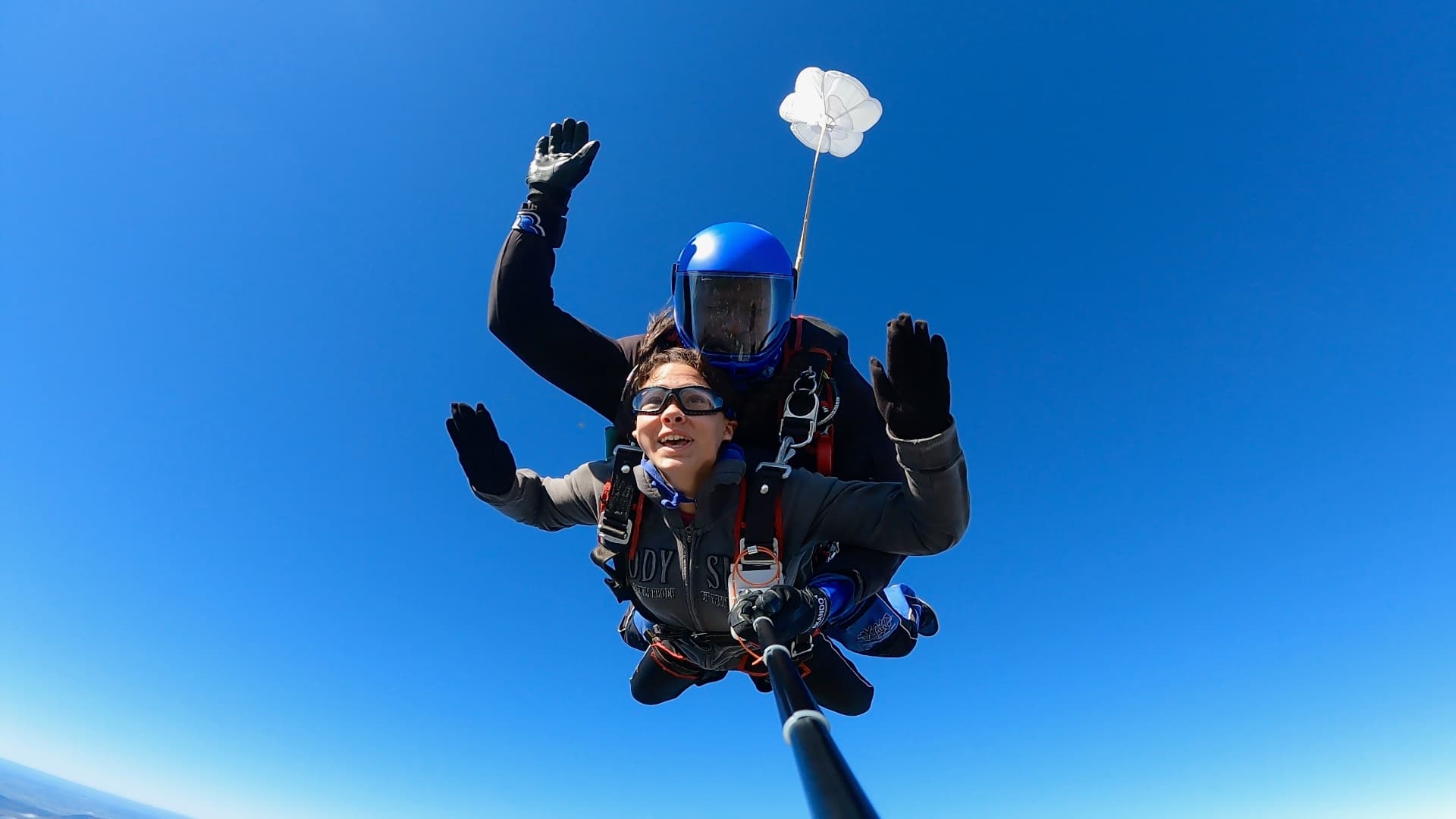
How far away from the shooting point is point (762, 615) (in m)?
1.73

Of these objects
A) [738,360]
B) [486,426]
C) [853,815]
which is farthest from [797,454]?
[853,815]

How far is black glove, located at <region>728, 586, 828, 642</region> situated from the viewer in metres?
1.76

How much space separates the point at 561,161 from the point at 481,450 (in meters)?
1.22

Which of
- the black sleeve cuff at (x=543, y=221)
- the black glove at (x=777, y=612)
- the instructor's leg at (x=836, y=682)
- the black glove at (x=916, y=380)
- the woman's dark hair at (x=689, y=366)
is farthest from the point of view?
the instructor's leg at (x=836, y=682)

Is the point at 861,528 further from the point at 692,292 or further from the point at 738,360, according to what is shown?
the point at 692,292

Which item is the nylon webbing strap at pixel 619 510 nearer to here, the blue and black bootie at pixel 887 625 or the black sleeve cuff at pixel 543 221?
the blue and black bootie at pixel 887 625

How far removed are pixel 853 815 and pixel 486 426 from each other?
6.99ft

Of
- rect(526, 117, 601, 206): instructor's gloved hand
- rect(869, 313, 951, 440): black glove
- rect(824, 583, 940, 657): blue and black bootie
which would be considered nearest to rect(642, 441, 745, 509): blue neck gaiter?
rect(869, 313, 951, 440): black glove

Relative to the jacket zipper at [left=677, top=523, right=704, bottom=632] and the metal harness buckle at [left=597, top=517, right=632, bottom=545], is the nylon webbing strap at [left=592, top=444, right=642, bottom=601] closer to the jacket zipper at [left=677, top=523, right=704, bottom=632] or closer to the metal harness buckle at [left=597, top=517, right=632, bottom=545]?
the metal harness buckle at [left=597, top=517, right=632, bottom=545]

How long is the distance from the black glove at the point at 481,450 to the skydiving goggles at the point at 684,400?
0.63 m

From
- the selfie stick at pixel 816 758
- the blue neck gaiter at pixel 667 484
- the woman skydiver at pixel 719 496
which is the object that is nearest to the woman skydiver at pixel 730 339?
the woman skydiver at pixel 719 496

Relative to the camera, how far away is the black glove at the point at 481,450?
8.16ft

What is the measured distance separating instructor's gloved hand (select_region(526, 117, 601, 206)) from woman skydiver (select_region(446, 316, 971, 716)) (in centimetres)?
82

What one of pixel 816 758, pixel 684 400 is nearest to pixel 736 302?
pixel 684 400
